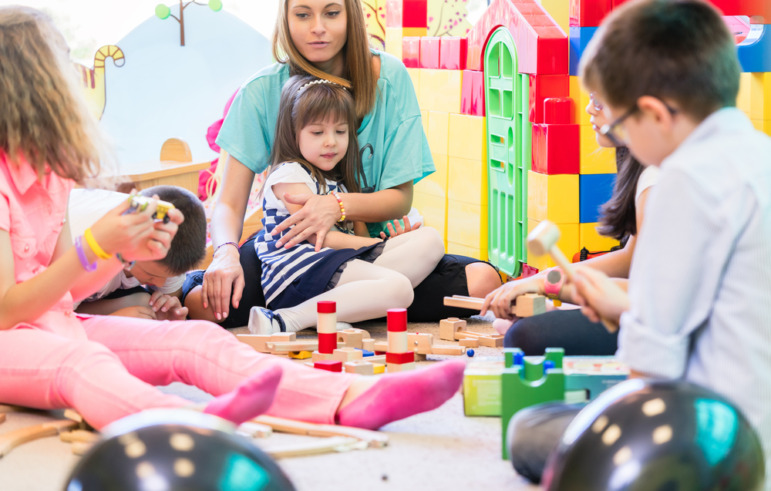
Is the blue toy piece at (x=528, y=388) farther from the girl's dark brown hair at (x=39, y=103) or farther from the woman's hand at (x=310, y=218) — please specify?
the woman's hand at (x=310, y=218)

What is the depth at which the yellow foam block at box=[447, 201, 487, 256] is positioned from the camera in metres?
2.53

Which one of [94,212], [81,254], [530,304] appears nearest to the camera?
[81,254]

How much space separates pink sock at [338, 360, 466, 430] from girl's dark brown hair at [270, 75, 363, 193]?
791 mm

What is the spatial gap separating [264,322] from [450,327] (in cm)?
36

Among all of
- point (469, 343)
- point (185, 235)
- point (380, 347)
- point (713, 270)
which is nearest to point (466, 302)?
point (469, 343)

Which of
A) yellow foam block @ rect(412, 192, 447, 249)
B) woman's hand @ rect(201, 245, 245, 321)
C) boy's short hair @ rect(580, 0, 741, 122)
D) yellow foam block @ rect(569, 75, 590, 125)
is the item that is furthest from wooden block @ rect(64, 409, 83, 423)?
yellow foam block @ rect(412, 192, 447, 249)

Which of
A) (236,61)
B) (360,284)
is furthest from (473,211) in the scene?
(236,61)

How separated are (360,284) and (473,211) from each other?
2.74ft

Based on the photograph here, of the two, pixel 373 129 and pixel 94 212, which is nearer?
pixel 94 212

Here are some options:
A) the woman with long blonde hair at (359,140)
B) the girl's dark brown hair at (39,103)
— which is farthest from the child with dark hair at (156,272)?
the girl's dark brown hair at (39,103)

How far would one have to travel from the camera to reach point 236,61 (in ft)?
10.2

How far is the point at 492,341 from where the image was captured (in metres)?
1.68

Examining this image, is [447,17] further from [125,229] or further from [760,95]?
[125,229]

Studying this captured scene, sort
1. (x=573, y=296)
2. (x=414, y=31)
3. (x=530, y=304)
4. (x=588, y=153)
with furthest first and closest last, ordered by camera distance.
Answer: (x=414, y=31)
(x=588, y=153)
(x=530, y=304)
(x=573, y=296)
